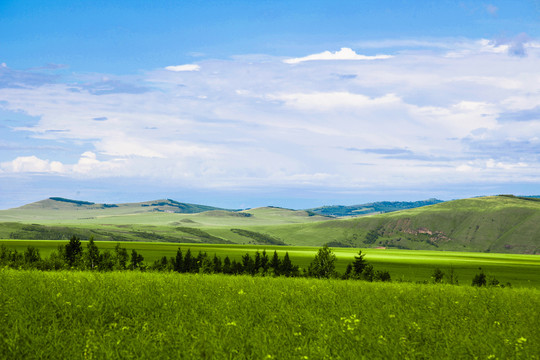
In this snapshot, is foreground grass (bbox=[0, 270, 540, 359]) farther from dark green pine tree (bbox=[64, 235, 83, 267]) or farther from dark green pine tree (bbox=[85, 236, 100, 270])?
dark green pine tree (bbox=[64, 235, 83, 267])

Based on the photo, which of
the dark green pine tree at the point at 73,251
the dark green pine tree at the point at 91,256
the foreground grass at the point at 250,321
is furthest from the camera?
the dark green pine tree at the point at 91,256

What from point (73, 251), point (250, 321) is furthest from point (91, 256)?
point (250, 321)

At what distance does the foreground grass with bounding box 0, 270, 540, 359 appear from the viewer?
9.61 metres

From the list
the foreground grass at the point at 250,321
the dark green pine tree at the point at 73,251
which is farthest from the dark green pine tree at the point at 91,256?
the foreground grass at the point at 250,321

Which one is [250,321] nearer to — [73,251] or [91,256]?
[91,256]

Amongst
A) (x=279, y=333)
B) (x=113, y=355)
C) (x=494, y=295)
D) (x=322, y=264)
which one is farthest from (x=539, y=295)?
(x=322, y=264)

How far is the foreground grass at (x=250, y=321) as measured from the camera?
378 inches

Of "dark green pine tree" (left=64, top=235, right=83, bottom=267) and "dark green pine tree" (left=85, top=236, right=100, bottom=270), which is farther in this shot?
"dark green pine tree" (left=85, top=236, right=100, bottom=270)

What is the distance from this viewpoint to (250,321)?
11.8 meters

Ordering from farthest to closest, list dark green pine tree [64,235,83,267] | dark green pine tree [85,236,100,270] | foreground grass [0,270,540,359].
→ dark green pine tree [85,236,100,270] → dark green pine tree [64,235,83,267] → foreground grass [0,270,540,359]

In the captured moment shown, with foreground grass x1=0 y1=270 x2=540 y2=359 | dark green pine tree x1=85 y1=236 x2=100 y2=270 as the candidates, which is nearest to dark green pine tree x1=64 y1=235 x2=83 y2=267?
dark green pine tree x1=85 y1=236 x2=100 y2=270

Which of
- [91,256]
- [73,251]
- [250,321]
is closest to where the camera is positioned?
[250,321]

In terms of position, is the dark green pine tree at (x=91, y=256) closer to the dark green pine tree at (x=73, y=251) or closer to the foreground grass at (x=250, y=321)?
the dark green pine tree at (x=73, y=251)

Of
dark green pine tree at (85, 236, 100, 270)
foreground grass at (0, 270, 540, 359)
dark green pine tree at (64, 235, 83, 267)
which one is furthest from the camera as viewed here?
dark green pine tree at (85, 236, 100, 270)
